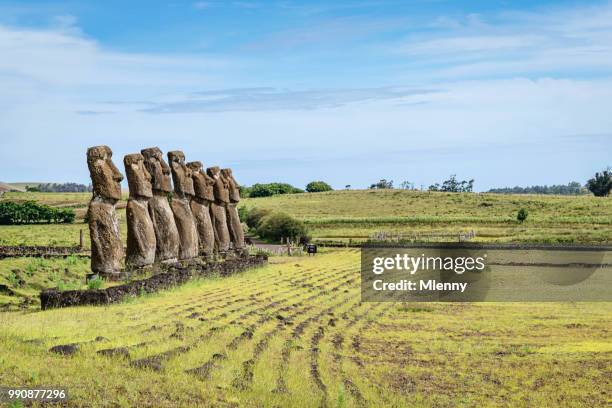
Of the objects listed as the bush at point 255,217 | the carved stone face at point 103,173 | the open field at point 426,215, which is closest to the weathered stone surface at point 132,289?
the carved stone face at point 103,173

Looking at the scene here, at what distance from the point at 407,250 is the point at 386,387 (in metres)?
29.5

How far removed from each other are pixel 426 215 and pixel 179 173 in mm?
61981

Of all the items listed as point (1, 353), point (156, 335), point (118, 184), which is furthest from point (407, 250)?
point (1, 353)

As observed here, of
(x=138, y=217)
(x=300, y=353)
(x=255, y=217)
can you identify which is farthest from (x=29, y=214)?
(x=300, y=353)

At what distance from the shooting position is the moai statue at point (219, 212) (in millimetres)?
29016

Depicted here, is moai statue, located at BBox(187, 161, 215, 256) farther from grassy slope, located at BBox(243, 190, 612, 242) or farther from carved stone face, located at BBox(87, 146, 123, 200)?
grassy slope, located at BBox(243, 190, 612, 242)

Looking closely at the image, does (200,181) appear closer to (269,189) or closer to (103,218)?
(103,218)

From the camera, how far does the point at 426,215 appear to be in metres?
85.2

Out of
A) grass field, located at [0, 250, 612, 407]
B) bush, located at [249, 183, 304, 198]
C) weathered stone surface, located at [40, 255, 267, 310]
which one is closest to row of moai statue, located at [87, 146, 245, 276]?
weathered stone surface, located at [40, 255, 267, 310]

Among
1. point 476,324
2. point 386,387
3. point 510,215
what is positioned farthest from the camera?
point 510,215

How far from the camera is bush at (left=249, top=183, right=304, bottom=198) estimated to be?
12019 centimetres

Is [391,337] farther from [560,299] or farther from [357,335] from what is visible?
[560,299]

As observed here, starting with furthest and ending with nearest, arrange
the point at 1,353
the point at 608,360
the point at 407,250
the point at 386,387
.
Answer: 1. the point at 407,250
2. the point at 608,360
3. the point at 386,387
4. the point at 1,353

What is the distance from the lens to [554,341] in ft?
55.0
